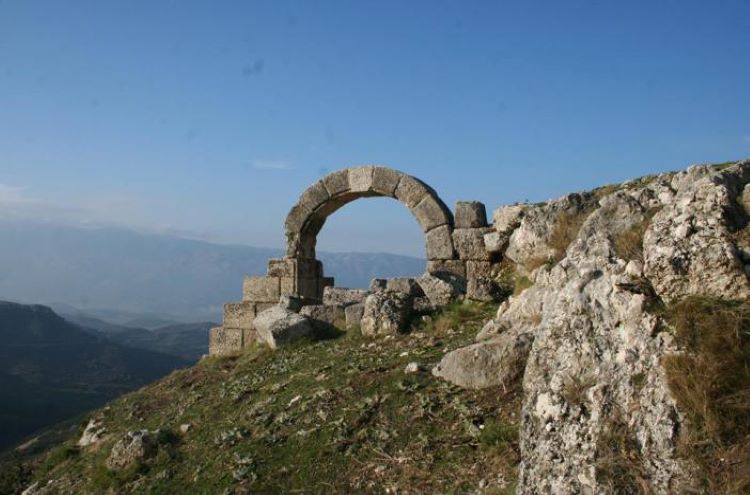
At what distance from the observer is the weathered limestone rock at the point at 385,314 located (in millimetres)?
9664

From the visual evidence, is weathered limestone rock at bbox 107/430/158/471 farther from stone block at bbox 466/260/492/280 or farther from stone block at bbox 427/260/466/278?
stone block at bbox 466/260/492/280

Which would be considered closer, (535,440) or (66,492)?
(535,440)

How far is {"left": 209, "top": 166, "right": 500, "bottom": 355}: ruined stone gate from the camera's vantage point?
41.4ft

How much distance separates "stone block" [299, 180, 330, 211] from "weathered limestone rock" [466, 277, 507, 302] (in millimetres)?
4559

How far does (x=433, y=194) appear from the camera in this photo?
1302cm

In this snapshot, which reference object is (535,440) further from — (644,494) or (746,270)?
(746,270)

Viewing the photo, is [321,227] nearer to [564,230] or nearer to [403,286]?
[403,286]

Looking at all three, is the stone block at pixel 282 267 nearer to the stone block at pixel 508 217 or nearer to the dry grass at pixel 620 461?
the stone block at pixel 508 217

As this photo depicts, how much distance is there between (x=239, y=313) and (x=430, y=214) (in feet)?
14.8

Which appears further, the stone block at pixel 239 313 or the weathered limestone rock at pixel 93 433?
the stone block at pixel 239 313

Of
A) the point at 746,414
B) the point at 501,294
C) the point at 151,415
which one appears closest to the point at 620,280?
the point at 746,414

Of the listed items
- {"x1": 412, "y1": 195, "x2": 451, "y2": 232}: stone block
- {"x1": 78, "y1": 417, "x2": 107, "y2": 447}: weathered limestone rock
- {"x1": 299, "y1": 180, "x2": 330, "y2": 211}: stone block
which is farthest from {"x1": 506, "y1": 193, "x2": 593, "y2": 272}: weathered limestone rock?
{"x1": 78, "y1": 417, "x2": 107, "y2": 447}: weathered limestone rock

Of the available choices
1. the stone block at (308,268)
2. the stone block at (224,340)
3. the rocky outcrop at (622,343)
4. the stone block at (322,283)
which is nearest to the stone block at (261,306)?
the stone block at (224,340)

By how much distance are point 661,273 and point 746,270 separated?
0.48m
